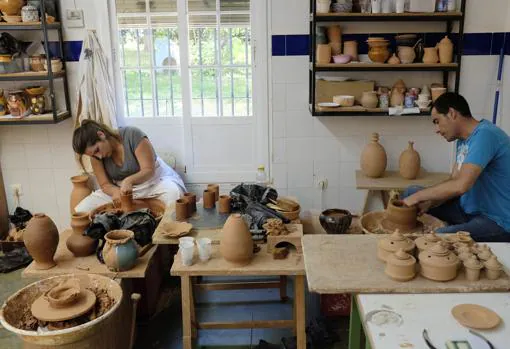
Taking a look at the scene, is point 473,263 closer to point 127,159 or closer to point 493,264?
point 493,264

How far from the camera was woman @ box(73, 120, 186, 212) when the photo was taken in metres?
3.69

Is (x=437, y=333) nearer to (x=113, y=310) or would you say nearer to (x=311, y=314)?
(x=113, y=310)

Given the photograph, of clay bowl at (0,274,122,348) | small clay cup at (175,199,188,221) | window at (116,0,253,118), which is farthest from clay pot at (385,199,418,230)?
window at (116,0,253,118)

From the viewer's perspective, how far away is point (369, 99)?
3.90 metres

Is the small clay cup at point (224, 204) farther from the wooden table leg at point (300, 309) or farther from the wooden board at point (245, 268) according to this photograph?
the wooden table leg at point (300, 309)

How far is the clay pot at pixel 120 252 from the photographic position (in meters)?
2.60

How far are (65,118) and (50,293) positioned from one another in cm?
214

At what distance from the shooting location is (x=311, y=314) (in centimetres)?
320

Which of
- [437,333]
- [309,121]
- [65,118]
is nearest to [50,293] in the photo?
[437,333]

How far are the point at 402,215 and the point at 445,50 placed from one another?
5.16 feet

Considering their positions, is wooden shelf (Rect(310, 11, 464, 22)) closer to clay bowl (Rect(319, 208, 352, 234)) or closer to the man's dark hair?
the man's dark hair

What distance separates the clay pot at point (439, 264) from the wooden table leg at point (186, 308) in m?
1.17

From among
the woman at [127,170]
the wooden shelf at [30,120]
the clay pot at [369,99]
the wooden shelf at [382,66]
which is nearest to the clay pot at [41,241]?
the woman at [127,170]

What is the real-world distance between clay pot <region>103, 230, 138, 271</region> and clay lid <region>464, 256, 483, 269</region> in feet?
5.38
